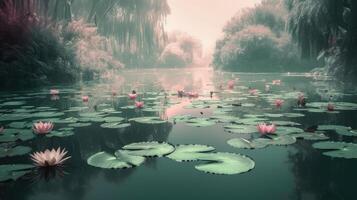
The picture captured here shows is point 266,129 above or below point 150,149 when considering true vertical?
above

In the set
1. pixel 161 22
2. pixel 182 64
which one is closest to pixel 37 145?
pixel 161 22

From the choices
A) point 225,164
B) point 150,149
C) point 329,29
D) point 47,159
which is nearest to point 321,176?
point 225,164

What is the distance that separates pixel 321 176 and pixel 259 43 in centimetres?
3111

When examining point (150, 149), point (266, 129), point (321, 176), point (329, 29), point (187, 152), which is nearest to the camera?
point (321, 176)

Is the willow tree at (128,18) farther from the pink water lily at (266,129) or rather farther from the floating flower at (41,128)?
the pink water lily at (266,129)

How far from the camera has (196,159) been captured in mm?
3982

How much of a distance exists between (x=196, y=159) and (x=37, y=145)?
8.25ft

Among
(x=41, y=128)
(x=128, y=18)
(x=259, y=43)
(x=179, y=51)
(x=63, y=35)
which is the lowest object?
(x=41, y=128)

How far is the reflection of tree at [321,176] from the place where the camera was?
9.86 ft

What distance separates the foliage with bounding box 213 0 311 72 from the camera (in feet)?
107

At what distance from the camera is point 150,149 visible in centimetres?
448

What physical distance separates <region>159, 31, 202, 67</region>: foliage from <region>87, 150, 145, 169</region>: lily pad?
53375mm

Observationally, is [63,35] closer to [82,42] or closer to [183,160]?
[82,42]

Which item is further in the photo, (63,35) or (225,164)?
(63,35)
